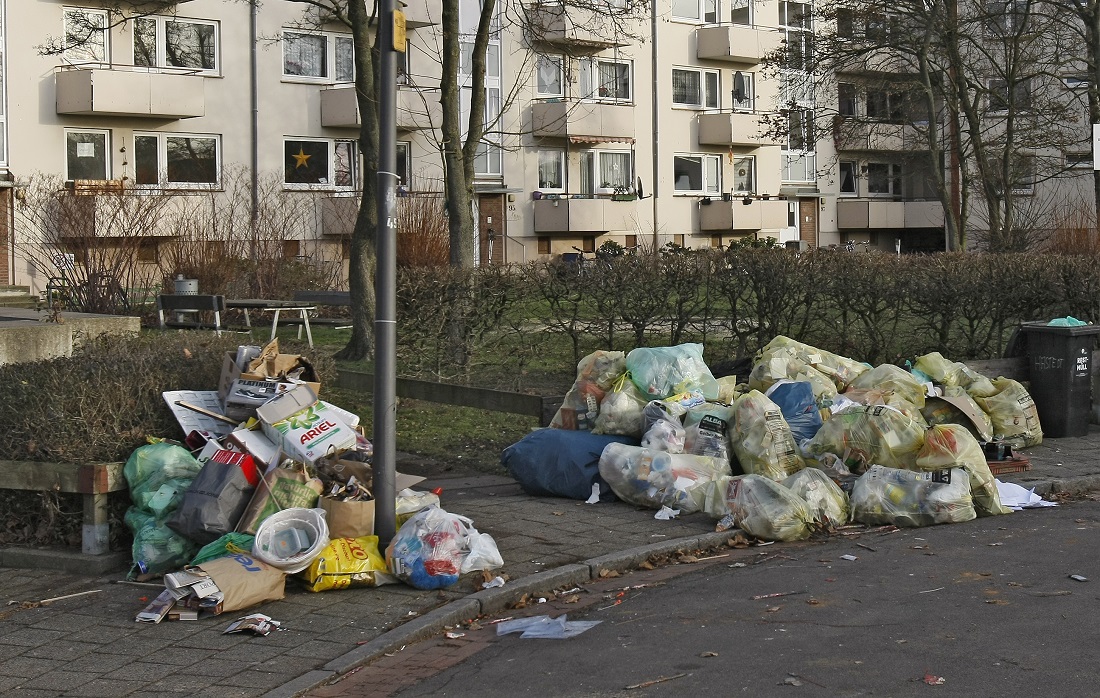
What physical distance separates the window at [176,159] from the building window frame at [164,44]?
1.80 m

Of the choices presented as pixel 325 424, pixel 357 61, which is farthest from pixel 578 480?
pixel 357 61

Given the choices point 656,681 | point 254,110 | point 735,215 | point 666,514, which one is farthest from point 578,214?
point 656,681

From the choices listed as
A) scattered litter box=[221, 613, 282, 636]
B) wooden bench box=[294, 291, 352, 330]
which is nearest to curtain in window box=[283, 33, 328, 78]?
wooden bench box=[294, 291, 352, 330]

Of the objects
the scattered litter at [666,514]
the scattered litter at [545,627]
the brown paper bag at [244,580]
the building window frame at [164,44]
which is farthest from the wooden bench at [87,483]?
the building window frame at [164,44]

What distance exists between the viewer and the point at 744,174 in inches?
1836

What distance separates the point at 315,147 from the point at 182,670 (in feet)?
105

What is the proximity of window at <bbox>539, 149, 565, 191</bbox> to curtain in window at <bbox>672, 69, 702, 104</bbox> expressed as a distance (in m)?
5.12

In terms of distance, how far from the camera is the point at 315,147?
36312 mm

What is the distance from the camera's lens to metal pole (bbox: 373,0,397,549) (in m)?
7.23

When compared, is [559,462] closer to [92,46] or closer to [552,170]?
[92,46]

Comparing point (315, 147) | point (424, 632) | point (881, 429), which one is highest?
point (315, 147)

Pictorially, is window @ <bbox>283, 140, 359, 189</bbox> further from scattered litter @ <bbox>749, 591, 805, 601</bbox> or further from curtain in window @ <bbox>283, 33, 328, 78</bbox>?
scattered litter @ <bbox>749, 591, 805, 601</bbox>

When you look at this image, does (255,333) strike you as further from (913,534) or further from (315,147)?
(315,147)

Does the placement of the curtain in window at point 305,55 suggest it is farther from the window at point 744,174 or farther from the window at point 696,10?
the window at point 744,174
